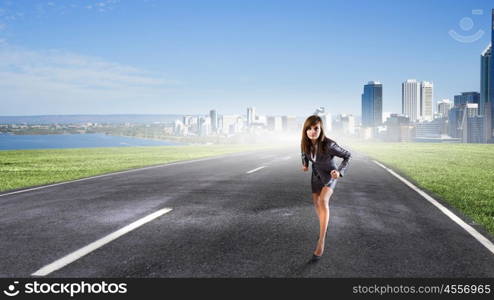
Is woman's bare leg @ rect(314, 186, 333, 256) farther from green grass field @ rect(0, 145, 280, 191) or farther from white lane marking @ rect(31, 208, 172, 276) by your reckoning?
green grass field @ rect(0, 145, 280, 191)

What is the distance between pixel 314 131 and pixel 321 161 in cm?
34

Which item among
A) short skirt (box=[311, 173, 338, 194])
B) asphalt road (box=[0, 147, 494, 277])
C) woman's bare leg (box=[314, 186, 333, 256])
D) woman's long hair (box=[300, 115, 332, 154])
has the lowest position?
asphalt road (box=[0, 147, 494, 277])

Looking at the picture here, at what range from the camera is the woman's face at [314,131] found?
4.21 metres

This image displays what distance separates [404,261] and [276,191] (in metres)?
5.12

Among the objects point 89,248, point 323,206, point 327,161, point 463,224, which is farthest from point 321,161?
point 463,224

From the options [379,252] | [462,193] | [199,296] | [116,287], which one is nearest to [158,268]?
[116,287]

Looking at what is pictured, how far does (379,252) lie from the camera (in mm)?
4363

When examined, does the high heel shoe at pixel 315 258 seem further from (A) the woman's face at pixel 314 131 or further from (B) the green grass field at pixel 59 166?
(B) the green grass field at pixel 59 166

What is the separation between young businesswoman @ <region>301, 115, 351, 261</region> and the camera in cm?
421

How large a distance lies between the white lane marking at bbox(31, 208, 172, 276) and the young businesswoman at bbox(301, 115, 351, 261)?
253cm

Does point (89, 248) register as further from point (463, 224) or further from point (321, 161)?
point (463, 224)

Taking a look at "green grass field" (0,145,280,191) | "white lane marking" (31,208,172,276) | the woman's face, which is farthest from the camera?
"green grass field" (0,145,280,191)

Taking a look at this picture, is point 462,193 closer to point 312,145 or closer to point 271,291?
point 312,145

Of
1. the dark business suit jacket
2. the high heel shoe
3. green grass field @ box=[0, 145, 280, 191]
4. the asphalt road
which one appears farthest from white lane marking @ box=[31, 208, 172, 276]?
green grass field @ box=[0, 145, 280, 191]
